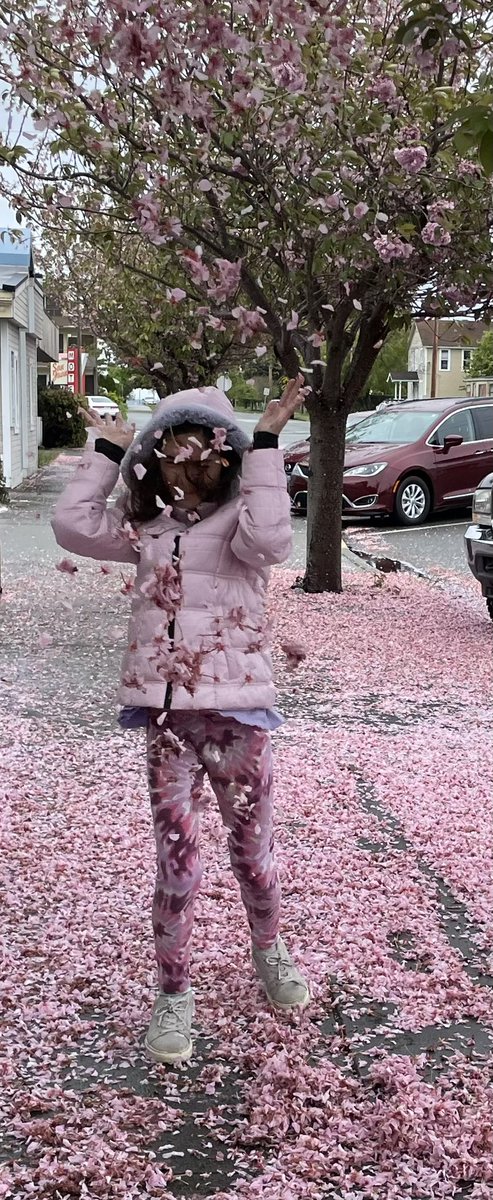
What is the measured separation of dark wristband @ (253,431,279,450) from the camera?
2.78m

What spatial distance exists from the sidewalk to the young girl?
224mm

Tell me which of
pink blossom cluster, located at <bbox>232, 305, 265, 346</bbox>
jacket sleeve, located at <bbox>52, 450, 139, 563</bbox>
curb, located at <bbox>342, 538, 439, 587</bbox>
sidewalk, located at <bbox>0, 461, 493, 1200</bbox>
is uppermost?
pink blossom cluster, located at <bbox>232, 305, 265, 346</bbox>

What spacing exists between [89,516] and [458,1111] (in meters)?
1.65

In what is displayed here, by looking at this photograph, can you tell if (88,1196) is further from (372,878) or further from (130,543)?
(372,878)

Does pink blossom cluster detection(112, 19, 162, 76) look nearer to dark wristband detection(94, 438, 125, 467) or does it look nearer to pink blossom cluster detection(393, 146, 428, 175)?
dark wristband detection(94, 438, 125, 467)

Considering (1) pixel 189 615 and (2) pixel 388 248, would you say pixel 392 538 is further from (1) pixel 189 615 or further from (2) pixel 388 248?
(1) pixel 189 615

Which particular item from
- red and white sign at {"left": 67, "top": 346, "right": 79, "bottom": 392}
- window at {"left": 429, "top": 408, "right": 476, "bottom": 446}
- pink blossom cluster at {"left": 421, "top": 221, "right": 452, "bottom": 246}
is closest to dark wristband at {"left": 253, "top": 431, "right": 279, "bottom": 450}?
pink blossom cluster at {"left": 421, "top": 221, "right": 452, "bottom": 246}

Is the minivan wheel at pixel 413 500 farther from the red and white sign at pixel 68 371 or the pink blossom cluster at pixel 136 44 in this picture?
the red and white sign at pixel 68 371

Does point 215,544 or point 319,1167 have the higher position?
point 215,544

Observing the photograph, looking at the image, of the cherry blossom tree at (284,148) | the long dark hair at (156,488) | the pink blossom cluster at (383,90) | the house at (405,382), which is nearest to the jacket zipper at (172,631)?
the long dark hair at (156,488)

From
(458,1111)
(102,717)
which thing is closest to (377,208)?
(102,717)

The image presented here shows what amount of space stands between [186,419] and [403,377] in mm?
74228

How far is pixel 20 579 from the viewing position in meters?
11.6

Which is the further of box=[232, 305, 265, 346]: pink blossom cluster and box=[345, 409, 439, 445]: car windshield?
box=[345, 409, 439, 445]: car windshield
